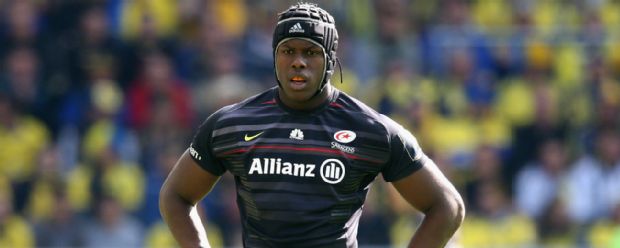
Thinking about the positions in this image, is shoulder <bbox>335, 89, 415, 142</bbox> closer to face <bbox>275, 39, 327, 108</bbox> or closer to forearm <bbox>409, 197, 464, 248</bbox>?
face <bbox>275, 39, 327, 108</bbox>

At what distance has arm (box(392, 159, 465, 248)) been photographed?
4918 millimetres

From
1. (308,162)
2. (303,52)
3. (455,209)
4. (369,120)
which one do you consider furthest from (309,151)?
(455,209)

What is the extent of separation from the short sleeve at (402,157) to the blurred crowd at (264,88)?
595 cm

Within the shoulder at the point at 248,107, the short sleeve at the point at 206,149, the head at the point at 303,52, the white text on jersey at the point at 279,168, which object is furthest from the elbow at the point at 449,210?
the short sleeve at the point at 206,149

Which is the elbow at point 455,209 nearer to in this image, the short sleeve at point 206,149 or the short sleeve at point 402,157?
the short sleeve at point 402,157

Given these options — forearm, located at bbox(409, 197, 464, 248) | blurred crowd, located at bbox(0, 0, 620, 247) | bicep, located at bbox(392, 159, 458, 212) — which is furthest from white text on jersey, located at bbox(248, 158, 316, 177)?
blurred crowd, located at bbox(0, 0, 620, 247)

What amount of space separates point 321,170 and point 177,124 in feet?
23.3

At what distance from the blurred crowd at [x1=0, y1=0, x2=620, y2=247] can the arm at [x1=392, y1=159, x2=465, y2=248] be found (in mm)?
5877

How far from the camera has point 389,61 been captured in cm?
1233

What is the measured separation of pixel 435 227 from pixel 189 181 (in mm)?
1006

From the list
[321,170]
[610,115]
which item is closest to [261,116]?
[321,170]

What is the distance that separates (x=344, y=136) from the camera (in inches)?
192

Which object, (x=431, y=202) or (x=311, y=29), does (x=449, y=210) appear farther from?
(x=311, y=29)

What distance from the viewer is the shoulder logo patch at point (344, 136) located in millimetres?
Result: 4867
